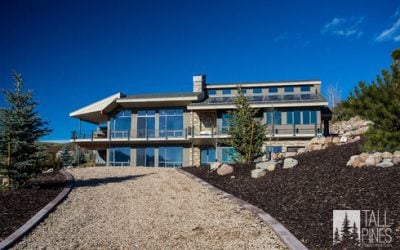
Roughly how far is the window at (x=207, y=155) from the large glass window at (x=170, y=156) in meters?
1.78

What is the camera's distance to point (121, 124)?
30.8 meters

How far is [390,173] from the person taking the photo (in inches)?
324

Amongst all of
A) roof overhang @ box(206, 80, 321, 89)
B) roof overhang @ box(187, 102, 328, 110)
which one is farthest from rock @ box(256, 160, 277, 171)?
roof overhang @ box(206, 80, 321, 89)

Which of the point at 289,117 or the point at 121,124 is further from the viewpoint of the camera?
the point at 121,124

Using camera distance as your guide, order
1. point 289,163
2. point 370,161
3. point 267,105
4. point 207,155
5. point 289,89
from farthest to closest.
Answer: point 289,89 < point 207,155 < point 267,105 < point 289,163 < point 370,161

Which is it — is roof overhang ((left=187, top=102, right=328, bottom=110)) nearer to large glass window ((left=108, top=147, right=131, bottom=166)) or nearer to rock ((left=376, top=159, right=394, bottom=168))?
large glass window ((left=108, top=147, right=131, bottom=166))

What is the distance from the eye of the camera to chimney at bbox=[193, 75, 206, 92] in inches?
1293

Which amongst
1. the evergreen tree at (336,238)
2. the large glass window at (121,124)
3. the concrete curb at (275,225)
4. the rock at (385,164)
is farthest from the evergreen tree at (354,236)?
the large glass window at (121,124)

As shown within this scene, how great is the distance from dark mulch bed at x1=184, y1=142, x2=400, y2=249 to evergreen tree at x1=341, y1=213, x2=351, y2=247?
0.20 m

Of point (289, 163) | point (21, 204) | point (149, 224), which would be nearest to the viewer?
point (149, 224)

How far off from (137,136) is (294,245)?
2561 centimetres

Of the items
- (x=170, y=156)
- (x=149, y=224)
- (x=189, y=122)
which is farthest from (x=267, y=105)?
(x=149, y=224)

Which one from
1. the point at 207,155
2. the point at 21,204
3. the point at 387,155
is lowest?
the point at 21,204

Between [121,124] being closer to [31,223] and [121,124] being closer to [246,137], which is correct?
[246,137]
